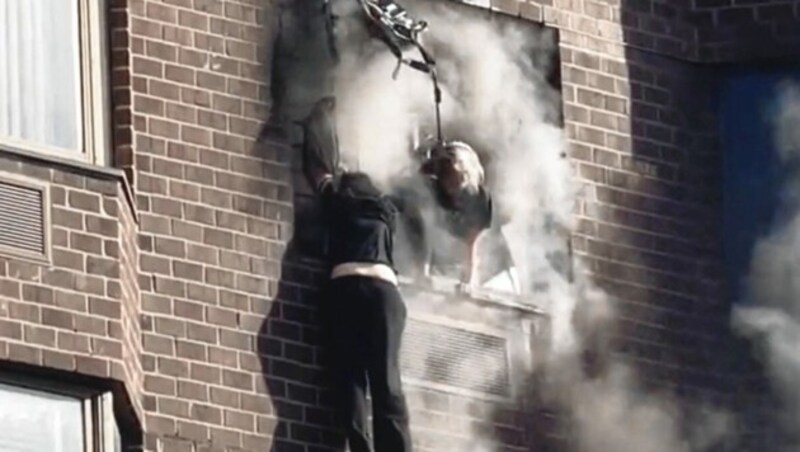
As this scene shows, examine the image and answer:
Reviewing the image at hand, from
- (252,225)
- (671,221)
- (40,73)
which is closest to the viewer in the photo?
(40,73)

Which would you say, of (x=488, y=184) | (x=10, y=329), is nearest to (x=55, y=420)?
(x=10, y=329)

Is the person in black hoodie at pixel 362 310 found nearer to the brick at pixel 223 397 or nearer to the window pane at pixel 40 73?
the brick at pixel 223 397

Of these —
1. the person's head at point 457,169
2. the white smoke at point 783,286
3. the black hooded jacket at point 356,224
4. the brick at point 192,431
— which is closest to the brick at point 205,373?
the brick at point 192,431

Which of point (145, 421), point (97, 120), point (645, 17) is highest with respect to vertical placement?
point (645, 17)

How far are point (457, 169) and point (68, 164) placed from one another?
261 cm

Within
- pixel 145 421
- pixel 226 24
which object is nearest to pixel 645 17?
pixel 226 24

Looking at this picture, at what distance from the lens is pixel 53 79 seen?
64.1ft

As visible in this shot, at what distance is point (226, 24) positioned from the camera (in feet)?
67.1

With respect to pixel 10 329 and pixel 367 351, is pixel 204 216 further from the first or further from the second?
pixel 10 329

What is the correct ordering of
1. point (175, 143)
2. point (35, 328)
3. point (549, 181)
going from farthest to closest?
point (549, 181)
point (175, 143)
point (35, 328)

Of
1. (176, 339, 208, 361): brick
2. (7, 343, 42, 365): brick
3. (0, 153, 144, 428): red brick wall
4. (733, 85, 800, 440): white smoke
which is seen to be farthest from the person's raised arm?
(733, 85, 800, 440): white smoke

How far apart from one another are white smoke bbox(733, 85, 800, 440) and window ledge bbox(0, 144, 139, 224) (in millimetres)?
3809

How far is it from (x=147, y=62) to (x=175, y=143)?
424 mm

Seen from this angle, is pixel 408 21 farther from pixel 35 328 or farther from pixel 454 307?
pixel 35 328
